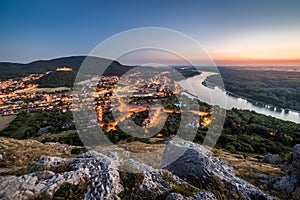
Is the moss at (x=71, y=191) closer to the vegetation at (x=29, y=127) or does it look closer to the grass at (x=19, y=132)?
the vegetation at (x=29, y=127)

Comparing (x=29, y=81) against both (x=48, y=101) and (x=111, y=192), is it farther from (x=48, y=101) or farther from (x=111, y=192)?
(x=111, y=192)

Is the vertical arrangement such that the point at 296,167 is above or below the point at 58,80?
below

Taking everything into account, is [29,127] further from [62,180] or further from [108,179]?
[108,179]

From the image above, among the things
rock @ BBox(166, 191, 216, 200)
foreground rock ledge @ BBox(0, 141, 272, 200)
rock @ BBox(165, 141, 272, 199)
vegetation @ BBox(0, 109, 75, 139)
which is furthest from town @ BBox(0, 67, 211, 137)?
rock @ BBox(166, 191, 216, 200)

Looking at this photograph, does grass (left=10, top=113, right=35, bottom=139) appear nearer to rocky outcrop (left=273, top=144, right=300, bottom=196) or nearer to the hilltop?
the hilltop

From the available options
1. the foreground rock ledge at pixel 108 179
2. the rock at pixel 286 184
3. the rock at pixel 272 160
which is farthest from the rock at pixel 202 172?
the rock at pixel 272 160

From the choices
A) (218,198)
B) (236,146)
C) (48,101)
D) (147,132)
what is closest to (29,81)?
(48,101)

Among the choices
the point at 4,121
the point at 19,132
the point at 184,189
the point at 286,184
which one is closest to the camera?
the point at 184,189

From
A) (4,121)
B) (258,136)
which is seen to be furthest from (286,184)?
(4,121)

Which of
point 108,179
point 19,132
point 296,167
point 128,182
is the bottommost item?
point 19,132

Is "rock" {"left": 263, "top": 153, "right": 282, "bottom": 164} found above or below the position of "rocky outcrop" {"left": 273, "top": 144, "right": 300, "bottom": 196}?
below
